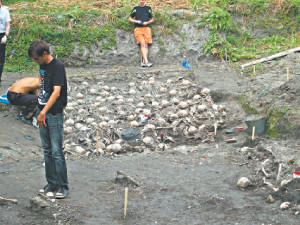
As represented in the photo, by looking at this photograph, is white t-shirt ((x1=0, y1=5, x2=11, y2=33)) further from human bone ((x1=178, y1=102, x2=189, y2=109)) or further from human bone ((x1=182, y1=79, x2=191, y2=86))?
human bone ((x1=182, y1=79, x2=191, y2=86))

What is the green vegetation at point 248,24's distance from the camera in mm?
12109

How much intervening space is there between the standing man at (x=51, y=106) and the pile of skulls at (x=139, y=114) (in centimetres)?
175

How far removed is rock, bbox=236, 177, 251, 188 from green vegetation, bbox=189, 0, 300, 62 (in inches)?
276

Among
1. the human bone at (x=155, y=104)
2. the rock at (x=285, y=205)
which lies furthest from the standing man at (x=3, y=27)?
the rock at (x=285, y=205)

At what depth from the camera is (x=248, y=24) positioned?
1327 centimetres

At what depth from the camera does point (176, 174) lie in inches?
229

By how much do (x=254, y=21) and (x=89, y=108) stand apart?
683 cm

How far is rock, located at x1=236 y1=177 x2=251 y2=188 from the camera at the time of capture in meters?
5.22

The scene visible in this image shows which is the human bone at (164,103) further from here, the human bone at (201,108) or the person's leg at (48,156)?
the person's leg at (48,156)

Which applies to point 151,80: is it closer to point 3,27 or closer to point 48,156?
point 3,27

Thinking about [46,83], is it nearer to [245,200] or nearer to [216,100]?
[245,200]

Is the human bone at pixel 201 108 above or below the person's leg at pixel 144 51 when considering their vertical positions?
below

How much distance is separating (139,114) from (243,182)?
12.2 feet

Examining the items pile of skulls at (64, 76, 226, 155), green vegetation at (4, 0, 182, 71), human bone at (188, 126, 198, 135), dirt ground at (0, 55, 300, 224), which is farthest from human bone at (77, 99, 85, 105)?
green vegetation at (4, 0, 182, 71)
